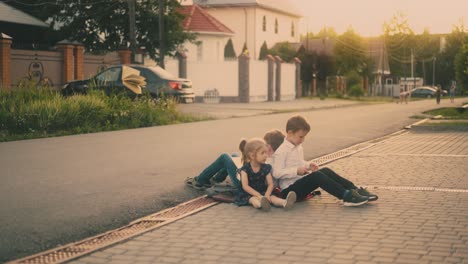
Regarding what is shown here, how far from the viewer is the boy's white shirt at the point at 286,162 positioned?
7.88m

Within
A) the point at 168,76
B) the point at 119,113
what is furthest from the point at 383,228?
the point at 168,76

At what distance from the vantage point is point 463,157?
1248cm

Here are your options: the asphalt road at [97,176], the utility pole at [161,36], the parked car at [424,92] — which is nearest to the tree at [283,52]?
the parked car at [424,92]

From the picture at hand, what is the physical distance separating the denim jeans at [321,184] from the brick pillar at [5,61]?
64.0ft

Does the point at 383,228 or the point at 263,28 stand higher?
the point at 263,28

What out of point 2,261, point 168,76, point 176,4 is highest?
point 176,4

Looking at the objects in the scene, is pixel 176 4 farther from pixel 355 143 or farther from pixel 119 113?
pixel 355 143


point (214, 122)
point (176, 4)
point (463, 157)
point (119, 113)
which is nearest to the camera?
point (463, 157)

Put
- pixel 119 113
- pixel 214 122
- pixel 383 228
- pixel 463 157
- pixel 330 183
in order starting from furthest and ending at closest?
pixel 214 122
pixel 119 113
pixel 463 157
pixel 330 183
pixel 383 228

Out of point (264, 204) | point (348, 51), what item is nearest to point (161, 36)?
point (264, 204)

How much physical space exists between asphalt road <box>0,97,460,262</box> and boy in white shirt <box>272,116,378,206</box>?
1309 mm

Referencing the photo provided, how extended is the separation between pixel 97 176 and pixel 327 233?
4591mm

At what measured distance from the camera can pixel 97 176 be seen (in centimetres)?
991

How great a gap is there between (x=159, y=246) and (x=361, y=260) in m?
1.65
